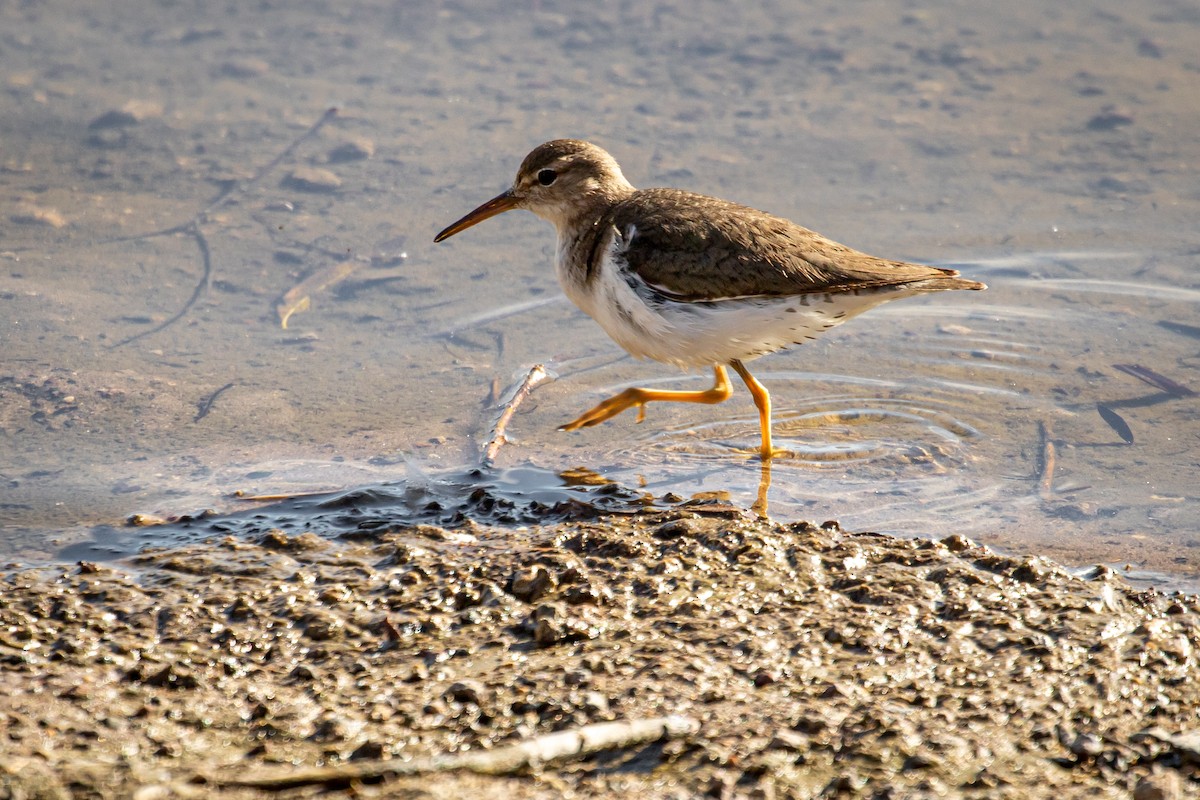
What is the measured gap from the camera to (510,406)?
603cm

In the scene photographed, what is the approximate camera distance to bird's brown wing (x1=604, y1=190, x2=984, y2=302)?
17.8 ft

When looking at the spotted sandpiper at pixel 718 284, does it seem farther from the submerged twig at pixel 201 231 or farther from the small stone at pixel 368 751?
the small stone at pixel 368 751

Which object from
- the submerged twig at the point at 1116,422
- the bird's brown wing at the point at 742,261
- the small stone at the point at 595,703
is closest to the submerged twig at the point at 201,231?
the bird's brown wing at the point at 742,261

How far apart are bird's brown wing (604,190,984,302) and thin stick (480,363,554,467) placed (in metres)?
0.99

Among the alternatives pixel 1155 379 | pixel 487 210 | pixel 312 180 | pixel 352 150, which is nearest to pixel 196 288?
pixel 312 180

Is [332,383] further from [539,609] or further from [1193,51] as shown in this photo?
[1193,51]

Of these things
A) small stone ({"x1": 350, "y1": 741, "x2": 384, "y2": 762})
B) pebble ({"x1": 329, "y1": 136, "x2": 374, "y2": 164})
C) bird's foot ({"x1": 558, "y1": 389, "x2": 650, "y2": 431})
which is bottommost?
small stone ({"x1": 350, "y1": 741, "x2": 384, "y2": 762})

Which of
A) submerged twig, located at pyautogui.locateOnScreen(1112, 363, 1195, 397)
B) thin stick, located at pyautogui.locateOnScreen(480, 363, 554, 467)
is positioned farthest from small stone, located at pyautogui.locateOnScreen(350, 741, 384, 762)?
submerged twig, located at pyautogui.locateOnScreen(1112, 363, 1195, 397)

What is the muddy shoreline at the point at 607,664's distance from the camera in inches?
119

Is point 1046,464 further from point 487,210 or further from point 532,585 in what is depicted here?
point 487,210

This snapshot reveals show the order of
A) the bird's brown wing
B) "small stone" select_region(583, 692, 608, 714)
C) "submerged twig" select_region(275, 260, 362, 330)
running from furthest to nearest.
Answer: "submerged twig" select_region(275, 260, 362, 330) → the bird's brown wing → "small stone" select_region(583, 692, 608, 714)

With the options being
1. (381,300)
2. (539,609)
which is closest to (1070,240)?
(381,300)

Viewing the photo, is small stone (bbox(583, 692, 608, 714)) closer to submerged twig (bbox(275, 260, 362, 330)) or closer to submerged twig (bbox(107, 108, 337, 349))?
submerged twig (bbox(275, 260, 362, 330))

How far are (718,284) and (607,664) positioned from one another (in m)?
2.40
